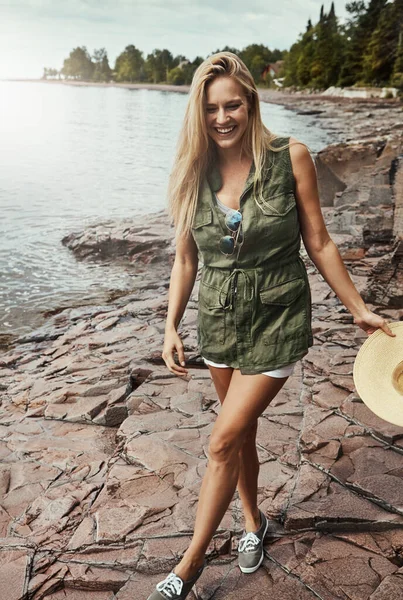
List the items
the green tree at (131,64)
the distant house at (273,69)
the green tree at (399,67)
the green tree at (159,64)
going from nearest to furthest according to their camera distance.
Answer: the green tree at (399,67) → the distant house at (273,69) → the green tree at (159,64) → the green tree at (131,64)

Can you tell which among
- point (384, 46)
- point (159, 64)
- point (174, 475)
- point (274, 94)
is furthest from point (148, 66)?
point (174, 475)

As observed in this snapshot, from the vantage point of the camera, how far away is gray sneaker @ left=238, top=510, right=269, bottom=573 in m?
2.83

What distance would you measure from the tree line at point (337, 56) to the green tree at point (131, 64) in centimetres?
408

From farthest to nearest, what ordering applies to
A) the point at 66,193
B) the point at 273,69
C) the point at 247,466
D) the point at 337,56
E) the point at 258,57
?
the point at 273,69 < the point at 258,57 < the point at 337,56 < the point at 66,193 < the point at 247,466

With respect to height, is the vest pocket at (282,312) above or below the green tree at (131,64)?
above

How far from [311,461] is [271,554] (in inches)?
27.8

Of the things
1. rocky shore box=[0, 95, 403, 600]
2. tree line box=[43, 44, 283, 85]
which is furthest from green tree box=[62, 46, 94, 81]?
rocky shore box=[0, 95, 403, 600]

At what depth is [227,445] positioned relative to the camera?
7.93 ft

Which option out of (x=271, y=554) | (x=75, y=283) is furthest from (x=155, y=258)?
(x=271, y=554)

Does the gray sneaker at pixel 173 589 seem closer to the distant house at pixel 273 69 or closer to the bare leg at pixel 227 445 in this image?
the bare leg at pixel 227 445

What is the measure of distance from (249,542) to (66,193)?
21.6 m

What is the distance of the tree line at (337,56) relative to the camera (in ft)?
182

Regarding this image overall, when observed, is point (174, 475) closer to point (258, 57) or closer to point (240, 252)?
point (240, 252)

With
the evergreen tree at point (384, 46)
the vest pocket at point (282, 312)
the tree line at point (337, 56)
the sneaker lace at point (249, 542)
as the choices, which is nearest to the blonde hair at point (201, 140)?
the vest pocket at point (282, 312)
